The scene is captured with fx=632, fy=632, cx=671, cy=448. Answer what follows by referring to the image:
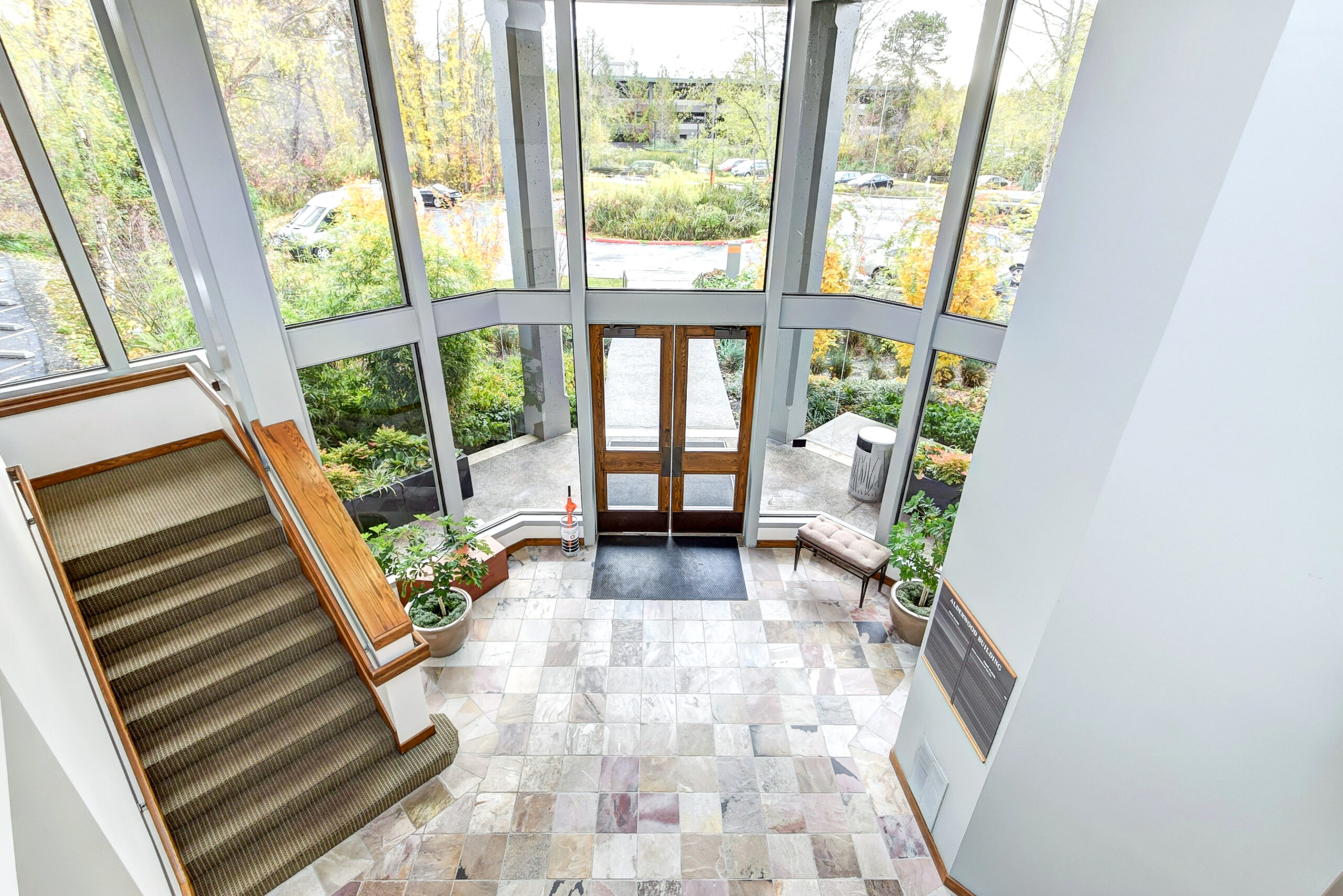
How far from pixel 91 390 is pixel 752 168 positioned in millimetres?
5103

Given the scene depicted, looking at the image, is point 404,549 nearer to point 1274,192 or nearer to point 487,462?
point 487,462

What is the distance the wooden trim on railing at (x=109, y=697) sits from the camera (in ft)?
10.2

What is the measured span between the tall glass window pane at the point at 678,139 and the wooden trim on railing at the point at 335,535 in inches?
109

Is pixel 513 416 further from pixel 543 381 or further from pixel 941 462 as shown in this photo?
pixel 941 462

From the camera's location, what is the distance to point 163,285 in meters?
4.50

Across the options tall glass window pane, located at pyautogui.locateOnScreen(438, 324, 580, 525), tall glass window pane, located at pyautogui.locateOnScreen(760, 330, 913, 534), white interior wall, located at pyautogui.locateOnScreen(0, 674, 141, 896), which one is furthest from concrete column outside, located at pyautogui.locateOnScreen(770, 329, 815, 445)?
white interior wall, located at pyautogui.locateOnScreen(0, 674, 141, 896)

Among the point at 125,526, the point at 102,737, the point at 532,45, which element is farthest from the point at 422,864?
the point at 532,45

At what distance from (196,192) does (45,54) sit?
4.17ft

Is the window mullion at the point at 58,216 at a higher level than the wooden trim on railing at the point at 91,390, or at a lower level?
higher

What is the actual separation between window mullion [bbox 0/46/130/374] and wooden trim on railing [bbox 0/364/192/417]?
0.26 metres

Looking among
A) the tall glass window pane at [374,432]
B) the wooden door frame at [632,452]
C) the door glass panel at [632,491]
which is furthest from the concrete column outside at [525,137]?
the door glass panel at [632,491]

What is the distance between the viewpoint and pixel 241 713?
3.74m

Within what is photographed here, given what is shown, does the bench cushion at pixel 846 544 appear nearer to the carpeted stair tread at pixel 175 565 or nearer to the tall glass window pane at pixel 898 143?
the tall glass window pane at pixel 898 143

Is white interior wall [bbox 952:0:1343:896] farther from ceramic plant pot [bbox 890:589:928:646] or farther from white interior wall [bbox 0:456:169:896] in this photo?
white interior wall [bbox 0:456:169:896]
